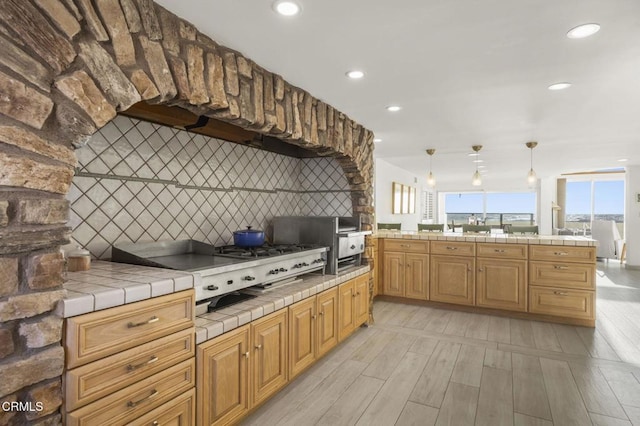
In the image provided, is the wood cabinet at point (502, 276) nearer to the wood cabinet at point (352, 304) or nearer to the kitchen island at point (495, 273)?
the kitchen island at point (495, 273)

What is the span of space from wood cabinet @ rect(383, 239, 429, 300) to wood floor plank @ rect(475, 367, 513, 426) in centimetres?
182

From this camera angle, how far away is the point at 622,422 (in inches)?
83.1

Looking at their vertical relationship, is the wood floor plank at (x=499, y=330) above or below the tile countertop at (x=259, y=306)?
below

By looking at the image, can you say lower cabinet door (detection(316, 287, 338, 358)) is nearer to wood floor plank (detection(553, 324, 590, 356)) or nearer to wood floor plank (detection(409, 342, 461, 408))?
wood floor plank (detection(409, 342, 461, 408))

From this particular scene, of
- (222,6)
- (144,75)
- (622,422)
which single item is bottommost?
(622,422)

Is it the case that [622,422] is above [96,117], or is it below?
below

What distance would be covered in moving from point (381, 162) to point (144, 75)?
212 inches

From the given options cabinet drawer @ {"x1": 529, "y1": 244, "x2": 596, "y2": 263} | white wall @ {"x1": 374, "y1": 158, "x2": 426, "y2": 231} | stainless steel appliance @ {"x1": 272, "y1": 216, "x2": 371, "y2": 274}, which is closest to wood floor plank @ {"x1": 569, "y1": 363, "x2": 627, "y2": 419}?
cabinet drawer @ {"x1": 529, "y1": 244, "x2": 596, "y2": 263}

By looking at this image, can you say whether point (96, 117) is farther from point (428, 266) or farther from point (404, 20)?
point (428, 266)

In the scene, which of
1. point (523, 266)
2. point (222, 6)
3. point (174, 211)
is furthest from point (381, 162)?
point (222, 6)

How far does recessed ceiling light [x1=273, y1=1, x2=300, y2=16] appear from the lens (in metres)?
1.56

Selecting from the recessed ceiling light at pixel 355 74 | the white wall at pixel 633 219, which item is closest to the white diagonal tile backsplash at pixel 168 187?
the recessed ceiling light at pixel 355 74

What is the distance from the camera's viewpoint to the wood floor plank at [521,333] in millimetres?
3391

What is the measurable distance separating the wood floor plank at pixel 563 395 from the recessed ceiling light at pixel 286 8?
106 inches
